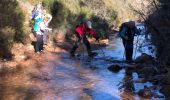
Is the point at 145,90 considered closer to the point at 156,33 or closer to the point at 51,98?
the point at 51,98

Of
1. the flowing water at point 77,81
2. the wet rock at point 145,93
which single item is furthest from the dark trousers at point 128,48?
the wet rock at point 145,93

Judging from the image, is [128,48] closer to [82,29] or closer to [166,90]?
[82,29]

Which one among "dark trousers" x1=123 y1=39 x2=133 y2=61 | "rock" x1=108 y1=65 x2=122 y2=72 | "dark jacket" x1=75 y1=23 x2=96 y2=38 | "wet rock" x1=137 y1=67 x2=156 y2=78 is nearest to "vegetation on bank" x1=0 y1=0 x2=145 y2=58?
"dark jacket" x1=75 y1=23 x2=96 y2=38

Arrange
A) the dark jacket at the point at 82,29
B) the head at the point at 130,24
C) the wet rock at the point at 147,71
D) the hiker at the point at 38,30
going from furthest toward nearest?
the dark jacket at the point at 82,29 → the hiker at the point at 38,30 → the head at the point at 130,24 → the wet rock at the point at 147,71

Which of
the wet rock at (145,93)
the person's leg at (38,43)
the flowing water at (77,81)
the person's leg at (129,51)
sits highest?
the person's leg at (38,43)

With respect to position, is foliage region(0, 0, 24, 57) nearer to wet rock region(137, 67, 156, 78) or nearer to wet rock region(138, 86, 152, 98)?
wet rock region(137, 67, 156, 78)

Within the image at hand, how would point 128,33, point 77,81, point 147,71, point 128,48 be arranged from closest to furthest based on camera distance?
point 77,81 → point 147,71 → point 128,33 → point 128,48

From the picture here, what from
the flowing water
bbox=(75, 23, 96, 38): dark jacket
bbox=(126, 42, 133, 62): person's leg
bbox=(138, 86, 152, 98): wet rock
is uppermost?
bbox=(75, 23, 96, 38): dark jacket

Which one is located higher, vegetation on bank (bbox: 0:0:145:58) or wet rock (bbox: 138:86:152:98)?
vegetation on bank (bbox: 0:0:145:58)

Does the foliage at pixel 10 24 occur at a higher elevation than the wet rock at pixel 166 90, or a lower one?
higher

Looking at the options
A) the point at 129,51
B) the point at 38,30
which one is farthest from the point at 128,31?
the point at 38,30

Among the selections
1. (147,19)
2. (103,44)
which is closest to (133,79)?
(147,19)

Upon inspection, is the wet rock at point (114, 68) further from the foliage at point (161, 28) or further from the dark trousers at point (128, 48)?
the foliage at point (161, 28)

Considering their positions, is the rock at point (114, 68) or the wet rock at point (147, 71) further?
the rock at point (114, 68)
